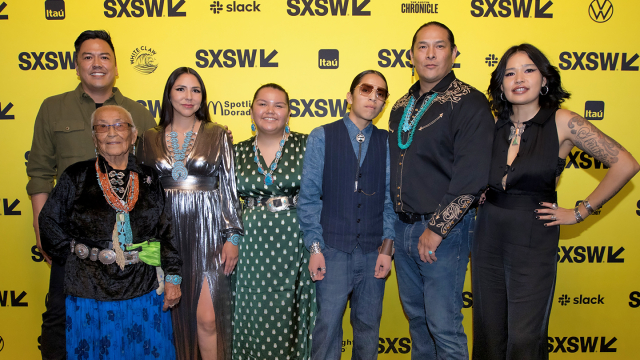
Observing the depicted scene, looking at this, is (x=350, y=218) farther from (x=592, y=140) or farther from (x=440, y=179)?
(x=592, y=140)

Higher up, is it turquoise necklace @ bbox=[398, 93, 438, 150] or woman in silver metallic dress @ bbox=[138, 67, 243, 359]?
turquoise necklace @ bbox=[398, 93, 438, 150]

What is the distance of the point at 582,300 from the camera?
332cm

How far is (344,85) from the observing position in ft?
10.6

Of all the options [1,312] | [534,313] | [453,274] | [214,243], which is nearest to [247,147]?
[214,243]

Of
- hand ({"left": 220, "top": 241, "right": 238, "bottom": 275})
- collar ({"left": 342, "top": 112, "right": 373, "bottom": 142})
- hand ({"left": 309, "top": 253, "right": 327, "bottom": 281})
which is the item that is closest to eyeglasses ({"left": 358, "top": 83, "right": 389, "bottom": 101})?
collar ({"left": 342, "top": 112, "right": 373, "bottom": 142})

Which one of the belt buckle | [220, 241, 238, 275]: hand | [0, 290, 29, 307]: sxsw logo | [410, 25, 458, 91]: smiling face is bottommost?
[0, 290, 29, 307]: sxsw logo

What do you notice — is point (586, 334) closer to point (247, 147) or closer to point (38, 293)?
point (247, 147)

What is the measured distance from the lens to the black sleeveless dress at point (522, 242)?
1967 mm

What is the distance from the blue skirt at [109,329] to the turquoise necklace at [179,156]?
2.42 feet

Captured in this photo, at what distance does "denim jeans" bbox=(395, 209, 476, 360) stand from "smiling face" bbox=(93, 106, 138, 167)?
166cm

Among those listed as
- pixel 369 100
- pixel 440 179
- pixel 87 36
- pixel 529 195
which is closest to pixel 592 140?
pixel 529 195

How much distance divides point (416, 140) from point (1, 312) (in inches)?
155

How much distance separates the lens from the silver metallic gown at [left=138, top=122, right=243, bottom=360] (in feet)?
7.76

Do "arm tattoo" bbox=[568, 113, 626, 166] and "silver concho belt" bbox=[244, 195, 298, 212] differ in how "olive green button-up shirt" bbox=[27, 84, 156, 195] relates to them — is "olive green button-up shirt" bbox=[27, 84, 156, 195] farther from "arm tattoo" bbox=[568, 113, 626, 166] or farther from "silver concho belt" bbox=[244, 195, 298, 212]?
"arm tattoo" bbox=[568, 113, 626, 166]
